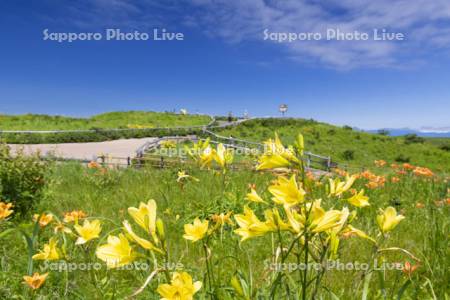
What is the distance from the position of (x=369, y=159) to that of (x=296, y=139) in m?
27.5

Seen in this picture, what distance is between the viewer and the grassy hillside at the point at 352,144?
1029 inches

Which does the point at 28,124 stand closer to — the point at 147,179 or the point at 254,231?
the point at 147,179

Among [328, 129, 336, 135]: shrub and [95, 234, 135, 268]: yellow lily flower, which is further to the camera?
[328, 129, 336, 135]: shrub

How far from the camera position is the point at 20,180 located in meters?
4.87

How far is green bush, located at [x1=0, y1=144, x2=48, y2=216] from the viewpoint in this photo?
4742 millimetres

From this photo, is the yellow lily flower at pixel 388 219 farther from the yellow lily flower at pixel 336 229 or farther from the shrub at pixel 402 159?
the shrub at pixel 402 159

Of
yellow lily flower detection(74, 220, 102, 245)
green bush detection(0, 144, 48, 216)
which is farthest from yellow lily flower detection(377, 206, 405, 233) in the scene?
green bush detection(0, 144, 48, 216)

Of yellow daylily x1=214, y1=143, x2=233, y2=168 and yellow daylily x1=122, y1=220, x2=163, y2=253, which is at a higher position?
yellow daylily x1=214, y1=143, x2=233, y2=168

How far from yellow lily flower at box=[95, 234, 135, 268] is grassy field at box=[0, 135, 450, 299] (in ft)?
0.12

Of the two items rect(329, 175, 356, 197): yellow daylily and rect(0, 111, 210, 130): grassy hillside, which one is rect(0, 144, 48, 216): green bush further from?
rect(0, 111, 210, 130): grassy hillside

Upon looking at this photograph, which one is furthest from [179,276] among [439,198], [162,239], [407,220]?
[439,198]

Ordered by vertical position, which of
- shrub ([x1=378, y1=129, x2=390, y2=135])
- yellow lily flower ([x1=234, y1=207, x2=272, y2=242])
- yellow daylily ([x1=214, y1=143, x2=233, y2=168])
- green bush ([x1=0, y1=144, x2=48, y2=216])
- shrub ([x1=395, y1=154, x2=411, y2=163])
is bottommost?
shrub ([x1=395, y1=154, x2=411, y2=163])

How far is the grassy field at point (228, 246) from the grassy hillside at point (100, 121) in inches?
936

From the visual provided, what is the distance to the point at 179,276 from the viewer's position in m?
1.04
